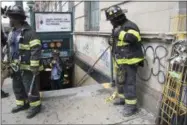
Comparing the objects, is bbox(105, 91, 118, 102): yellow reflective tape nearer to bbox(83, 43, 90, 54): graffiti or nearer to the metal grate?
the metal grate

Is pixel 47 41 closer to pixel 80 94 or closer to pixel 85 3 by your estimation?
pixel 85 3

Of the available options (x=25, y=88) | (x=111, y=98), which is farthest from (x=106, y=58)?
(x=25, y=88)

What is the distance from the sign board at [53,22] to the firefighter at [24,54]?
10.5 ft

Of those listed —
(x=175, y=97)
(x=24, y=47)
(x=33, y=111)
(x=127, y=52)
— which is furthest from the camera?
(x=33, y=111)

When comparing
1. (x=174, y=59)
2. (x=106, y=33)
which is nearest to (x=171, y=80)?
(x=174, y=59)

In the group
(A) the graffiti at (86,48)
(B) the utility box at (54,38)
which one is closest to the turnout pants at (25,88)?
(B) the utility box at (54,38)

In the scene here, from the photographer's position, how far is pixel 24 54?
3.91 m

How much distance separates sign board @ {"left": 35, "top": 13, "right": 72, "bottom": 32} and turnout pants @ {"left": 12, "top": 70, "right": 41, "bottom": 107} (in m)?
3.24

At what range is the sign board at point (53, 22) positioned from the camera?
7176mm

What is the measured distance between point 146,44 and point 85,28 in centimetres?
495

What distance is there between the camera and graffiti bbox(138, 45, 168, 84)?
Result: 357 centimetres

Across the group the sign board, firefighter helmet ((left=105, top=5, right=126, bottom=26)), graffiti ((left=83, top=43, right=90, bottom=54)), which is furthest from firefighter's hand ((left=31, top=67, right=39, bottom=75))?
graffiti ((left=83, top=43, right=90, bottom=54))

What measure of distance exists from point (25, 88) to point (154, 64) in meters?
2.11

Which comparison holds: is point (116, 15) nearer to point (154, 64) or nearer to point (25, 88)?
point (154, 64)
